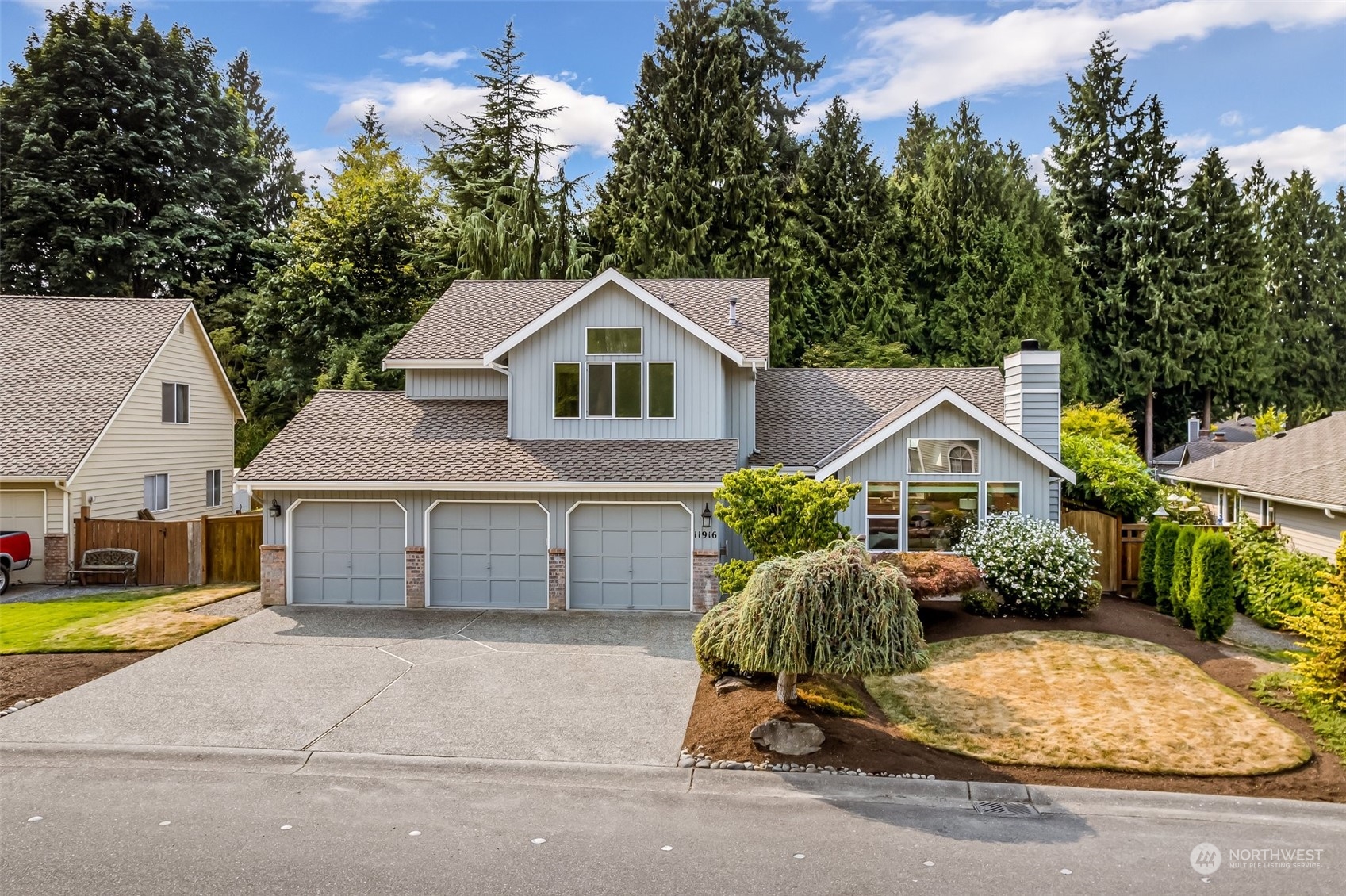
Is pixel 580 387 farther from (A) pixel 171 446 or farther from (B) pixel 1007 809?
(A) pixel 171 446

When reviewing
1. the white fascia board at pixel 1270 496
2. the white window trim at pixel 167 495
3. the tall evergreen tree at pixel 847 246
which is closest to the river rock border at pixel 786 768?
the white fascia board at pixel 1270 496

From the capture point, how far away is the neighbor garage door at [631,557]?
1627 cm

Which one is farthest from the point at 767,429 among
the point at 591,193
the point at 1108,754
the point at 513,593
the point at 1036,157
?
the point at 1036,157

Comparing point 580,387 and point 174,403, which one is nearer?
point 580,387

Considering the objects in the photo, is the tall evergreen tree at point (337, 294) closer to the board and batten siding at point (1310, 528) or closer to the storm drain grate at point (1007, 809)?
the storm drain grate at point (1007, 809)

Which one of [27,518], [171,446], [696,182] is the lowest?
[27,518]

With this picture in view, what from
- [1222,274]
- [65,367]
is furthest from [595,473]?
[1222,274]

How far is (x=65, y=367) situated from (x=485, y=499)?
12.7 metres

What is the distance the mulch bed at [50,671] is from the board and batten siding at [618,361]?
26.1 feet

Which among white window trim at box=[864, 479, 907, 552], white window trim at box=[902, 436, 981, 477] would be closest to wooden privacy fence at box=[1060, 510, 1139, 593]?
white window trim at box=[902, 436, 981, 477]

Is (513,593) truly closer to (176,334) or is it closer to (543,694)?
(543,694)

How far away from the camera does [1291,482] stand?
17.8m

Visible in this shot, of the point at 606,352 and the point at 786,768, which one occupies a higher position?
the point at 606,352

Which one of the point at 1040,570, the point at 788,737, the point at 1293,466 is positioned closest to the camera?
the point at 788,737
